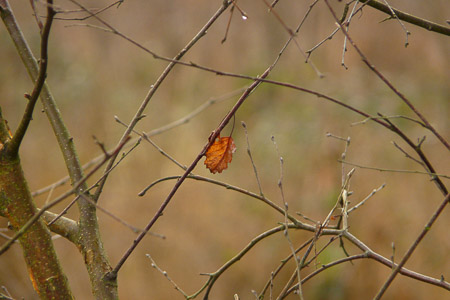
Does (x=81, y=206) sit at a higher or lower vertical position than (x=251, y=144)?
lower

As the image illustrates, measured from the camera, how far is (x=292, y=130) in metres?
4.93

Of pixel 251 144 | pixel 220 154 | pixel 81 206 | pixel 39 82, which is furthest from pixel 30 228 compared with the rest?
pixel 251 144

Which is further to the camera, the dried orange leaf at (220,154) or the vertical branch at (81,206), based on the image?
the dried orange leaf at (220,154)

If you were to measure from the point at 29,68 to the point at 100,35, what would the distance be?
473 centimetres

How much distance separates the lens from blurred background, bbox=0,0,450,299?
455 centimetres

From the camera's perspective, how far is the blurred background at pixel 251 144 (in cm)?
455

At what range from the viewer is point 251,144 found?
4996 millimetres

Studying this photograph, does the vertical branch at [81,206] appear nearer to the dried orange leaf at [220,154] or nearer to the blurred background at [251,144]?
the dried orange leaf at [220,154]

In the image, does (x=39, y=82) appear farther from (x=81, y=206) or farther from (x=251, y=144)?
(x=251, y=144)

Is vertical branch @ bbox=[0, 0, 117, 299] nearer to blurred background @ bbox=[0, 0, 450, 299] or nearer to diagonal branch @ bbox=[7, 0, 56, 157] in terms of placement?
diagonal branch @ bbox=[7, 0, 56, 157]

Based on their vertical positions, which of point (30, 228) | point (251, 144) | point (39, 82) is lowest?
point (30, 228)

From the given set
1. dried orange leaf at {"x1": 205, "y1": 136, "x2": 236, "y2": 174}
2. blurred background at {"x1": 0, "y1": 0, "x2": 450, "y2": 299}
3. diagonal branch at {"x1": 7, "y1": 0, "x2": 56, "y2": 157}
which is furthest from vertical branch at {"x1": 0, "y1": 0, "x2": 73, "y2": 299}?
blurred background at {"x1": 0, "y1": 0, "x2": 450, "y2": 299}

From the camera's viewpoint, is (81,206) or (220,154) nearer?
(81,206)

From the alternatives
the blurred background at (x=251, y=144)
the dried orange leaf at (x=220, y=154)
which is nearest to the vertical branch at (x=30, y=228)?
the dried orange leaf at (x=220, y=154)
